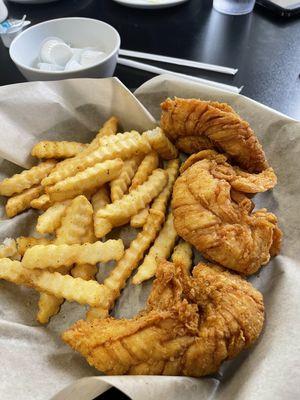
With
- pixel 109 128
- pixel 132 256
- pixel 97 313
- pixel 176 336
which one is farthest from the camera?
pixel 109 128

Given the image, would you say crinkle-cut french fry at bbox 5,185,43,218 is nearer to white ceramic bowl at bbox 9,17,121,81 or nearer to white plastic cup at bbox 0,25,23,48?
white ceramic bowl at bbox 9,17,121,81

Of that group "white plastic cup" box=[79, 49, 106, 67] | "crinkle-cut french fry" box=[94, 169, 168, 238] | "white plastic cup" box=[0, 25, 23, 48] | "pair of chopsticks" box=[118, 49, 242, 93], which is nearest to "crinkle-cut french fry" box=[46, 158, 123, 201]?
"crinkle-cut french fry" box=[94, 169, 168, 238]

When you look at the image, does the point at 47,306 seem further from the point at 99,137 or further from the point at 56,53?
the point at 56,53

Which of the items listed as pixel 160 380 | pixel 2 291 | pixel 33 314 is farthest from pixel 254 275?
pixel 2 291

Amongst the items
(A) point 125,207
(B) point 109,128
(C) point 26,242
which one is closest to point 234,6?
(B) point 109,128

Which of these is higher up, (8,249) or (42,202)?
(42,202)

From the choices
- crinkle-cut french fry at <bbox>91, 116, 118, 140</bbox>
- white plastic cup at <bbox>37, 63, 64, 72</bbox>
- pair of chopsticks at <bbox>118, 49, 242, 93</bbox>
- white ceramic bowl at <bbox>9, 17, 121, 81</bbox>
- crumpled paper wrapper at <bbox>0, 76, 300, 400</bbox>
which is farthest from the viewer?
pair of chopsticks at <bbox>118, 49, 242, 93</bbox>

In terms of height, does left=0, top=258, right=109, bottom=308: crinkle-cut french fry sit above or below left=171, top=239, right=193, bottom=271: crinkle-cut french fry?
below

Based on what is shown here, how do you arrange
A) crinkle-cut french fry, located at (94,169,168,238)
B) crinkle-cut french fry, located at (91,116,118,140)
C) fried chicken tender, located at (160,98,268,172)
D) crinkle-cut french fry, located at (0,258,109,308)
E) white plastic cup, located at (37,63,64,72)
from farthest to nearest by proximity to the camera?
white plastic cup, located at (37,63,64,72) < crinkle-cut french fry, located at (91,116,118,140) < fried chicken tender, located at (160,98,268,172) < crinkle-cut french fry, located at (94,169,168,238) < crinkle-cut french fry, located at (0,258,109,308)
